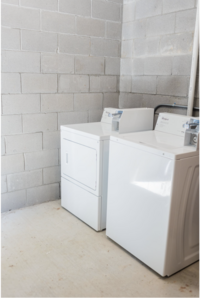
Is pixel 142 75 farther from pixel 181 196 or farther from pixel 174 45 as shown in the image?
pixel 181 196

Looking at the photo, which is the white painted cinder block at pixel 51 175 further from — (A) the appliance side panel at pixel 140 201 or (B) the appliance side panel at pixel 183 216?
(B) the appliance side panel at pixel 183 216

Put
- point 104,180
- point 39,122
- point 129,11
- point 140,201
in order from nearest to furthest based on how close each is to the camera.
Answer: point 140,201, point 104,180, point 39,122, point 129,11

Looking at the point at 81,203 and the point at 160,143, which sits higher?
the point at 160,143

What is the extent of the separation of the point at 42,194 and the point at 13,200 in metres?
0.33

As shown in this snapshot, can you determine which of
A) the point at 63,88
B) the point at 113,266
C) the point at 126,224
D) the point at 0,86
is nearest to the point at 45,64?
the point at 63,88

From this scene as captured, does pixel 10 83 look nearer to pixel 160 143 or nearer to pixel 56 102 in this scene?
pixel 56 102

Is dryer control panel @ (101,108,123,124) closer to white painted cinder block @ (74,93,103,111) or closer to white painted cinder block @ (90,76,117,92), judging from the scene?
white painted cinder block @ (74,93,103,111)

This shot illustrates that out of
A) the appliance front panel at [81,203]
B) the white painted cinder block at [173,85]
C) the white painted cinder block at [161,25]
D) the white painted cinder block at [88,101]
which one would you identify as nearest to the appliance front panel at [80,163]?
the appliance front panel at [81,203]

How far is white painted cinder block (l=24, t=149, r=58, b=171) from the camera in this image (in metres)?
3.04

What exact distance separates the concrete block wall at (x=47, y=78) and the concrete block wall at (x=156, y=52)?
0.18 meters

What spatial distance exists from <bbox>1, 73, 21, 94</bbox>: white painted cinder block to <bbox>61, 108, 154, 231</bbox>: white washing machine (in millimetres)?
611

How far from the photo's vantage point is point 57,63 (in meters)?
3.00

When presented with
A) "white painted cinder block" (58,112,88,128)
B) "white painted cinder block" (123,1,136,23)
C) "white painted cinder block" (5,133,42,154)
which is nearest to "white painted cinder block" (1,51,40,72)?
"white painted cinder block" (58,112,88,128)

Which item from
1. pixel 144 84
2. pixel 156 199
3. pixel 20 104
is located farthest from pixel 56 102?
pixel 156 199
